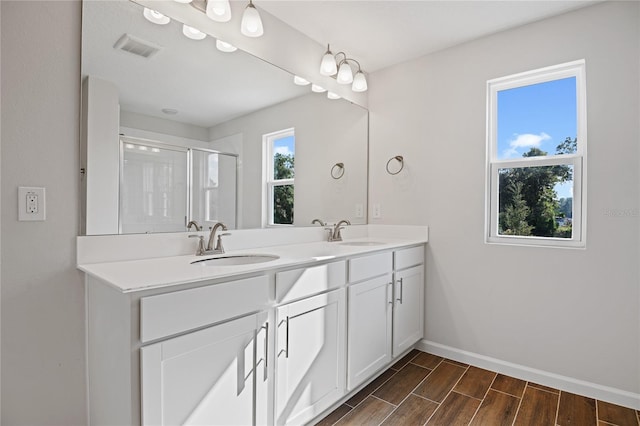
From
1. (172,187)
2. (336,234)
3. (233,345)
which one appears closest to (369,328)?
(336,234)

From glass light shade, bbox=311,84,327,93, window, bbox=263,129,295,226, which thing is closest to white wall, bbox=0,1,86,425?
window, bbox=263,129,295,226

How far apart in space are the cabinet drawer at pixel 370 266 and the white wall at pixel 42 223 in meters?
1.31

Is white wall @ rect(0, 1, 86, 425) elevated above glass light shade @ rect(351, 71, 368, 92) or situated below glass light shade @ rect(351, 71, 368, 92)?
below

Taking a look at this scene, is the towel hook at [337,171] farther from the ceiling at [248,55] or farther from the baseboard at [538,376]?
the baseboard at [538,376]

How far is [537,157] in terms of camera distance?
2.29 m

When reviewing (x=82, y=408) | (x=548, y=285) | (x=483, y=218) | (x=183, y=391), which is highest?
(x=483, y=218)

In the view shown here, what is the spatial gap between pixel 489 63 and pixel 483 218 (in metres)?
1.11

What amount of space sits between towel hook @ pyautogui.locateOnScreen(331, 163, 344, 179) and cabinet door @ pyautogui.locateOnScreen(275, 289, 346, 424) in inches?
44.4

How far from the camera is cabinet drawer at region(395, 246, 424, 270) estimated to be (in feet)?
7.71

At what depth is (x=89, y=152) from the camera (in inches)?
56.2

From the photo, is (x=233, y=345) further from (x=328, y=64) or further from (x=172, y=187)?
(x=328, y=64)

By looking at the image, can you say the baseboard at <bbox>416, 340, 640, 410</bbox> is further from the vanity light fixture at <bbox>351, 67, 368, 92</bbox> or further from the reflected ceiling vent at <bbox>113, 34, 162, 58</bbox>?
the reflected ceiling vent at <bbox>113, 34, 162, 58</bbox>

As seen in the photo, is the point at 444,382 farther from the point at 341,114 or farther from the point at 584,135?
the point at 341,114

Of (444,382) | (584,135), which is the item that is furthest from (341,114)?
(444,382)
